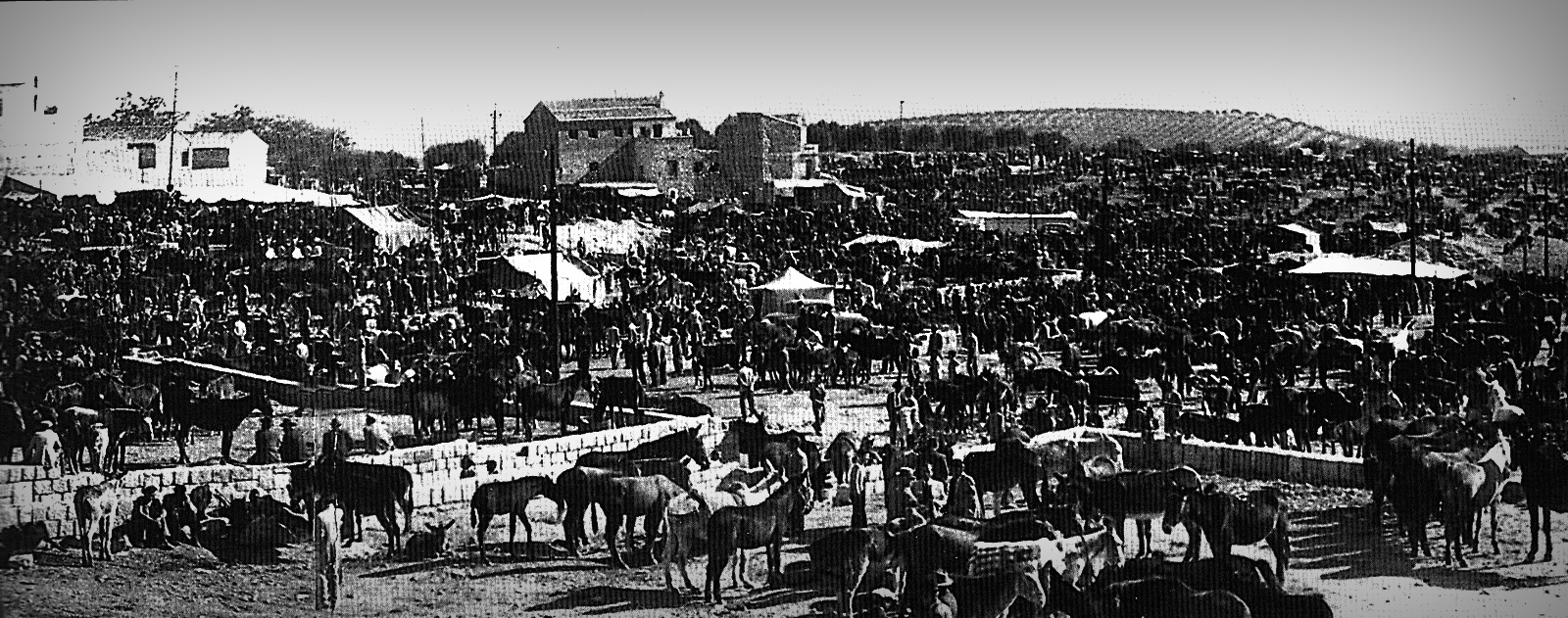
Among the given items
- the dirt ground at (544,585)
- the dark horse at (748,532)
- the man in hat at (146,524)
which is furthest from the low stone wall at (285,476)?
the dark horse at (748,532)

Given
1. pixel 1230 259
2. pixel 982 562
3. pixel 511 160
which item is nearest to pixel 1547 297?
pixel 1230 259

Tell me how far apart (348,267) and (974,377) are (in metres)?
7.01

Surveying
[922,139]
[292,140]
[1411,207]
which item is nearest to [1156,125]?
[1411,207]

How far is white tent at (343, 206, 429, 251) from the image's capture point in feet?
54.6

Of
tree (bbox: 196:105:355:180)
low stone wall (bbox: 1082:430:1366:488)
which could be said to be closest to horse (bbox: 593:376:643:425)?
low stone wall (bbox: 1082:430:1366:488)

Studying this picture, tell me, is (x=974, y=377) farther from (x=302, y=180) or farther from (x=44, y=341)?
(x=302, y=180)

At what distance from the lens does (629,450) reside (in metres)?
10.5

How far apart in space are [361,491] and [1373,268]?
10457mm

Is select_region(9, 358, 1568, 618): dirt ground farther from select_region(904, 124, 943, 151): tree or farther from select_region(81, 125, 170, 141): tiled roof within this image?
select_region(904, 124, 943, 151): tree

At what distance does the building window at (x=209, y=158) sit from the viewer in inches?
633

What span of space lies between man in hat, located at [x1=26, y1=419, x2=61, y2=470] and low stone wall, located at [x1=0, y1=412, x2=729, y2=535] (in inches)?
4.1

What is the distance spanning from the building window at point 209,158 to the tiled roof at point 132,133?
1.00 metres

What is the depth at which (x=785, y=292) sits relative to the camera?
16469 mm

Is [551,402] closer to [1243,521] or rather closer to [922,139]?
[1243,521]
